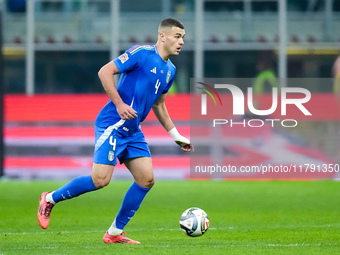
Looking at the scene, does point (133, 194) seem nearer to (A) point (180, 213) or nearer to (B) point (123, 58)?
(B) point (123, 58)

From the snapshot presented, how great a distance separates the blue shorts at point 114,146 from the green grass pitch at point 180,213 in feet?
2.51

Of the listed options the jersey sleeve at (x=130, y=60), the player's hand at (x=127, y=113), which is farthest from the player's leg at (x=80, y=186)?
the jersey sleeve at (x=130, y=60)

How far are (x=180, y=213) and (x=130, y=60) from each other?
3.73 meters

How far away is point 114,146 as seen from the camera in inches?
292

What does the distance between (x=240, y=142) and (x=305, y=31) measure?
24.3 feet

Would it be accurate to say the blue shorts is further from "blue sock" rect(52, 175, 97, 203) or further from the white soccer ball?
the white soccer ball

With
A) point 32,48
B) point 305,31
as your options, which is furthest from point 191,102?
point 305,31

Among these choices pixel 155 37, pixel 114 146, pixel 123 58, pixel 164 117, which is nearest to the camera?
pixel 123 58

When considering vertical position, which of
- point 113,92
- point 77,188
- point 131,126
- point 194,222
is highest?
point 113,92

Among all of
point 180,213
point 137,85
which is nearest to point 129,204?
point 137,85

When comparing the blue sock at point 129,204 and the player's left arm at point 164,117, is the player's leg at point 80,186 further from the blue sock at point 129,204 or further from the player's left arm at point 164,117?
the player's left arm at point 164,117

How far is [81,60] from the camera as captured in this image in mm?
21766

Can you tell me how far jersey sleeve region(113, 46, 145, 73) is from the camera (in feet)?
23.9

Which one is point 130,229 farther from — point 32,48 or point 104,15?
point 104,15
